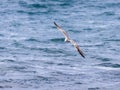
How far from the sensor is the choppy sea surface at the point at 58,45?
1595 centimetres

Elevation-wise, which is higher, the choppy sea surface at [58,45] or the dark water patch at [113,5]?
the dark water patch at [113,5]

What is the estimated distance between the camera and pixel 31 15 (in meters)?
29.9

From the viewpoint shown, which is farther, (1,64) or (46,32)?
(46,32)

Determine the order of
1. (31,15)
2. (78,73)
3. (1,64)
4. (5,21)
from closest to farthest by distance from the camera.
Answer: (78,73) → (1,64) → (5,21) → (31,15)

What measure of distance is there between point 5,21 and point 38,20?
2.37 metres

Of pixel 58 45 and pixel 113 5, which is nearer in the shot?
pixel 58 45

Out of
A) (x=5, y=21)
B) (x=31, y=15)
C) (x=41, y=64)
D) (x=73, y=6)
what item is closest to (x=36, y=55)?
(x=41, y=64)

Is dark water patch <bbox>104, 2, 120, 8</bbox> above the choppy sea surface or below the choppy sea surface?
above

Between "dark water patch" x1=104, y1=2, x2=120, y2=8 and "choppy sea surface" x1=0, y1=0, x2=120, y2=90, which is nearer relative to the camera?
"choppy sea surface" x1=0, y1=0, x2=120, y2=90

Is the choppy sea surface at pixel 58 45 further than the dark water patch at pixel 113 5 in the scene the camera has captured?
No

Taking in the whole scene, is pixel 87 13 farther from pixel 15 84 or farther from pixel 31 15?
pixel 15 84

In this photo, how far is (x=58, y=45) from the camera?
73.8ft

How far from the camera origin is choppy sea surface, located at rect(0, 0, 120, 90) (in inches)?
628

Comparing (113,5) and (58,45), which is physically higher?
(113,5)
